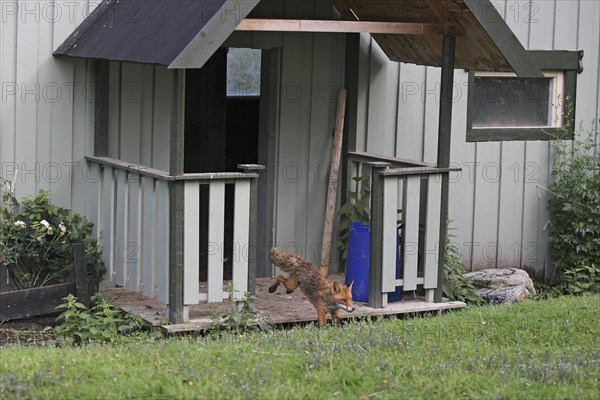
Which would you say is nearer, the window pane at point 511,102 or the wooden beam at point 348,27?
the wooden beam at point 348,27

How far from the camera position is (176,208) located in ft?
28.6

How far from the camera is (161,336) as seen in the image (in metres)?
8.62

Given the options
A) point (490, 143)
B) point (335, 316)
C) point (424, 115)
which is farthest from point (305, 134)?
point (335, 316)

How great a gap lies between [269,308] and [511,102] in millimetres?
4070

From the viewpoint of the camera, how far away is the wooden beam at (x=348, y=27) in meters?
8.79

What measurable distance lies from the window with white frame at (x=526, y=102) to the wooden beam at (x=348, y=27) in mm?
2262

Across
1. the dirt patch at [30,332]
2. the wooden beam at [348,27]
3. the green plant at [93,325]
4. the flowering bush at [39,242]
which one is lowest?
the dirt patch at [30,332]

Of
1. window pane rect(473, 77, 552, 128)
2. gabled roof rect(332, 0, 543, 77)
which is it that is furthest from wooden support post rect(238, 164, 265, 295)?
window pane rect(473, 77, 552, 128)

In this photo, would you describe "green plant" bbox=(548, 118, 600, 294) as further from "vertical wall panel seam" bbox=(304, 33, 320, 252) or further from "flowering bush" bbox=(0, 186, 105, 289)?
"flowering bush" bbox=(0, 186, 105, 289)

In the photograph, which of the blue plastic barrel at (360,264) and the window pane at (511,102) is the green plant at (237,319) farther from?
the window pane at (511,102)

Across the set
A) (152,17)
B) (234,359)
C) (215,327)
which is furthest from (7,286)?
(234,359)

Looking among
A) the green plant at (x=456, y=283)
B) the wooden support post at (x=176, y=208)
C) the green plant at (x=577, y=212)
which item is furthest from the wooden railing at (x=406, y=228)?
the green plant at (x=577, y=212)

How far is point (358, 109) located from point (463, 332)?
3173 mm

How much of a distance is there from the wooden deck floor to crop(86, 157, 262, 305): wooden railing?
0.51ft
